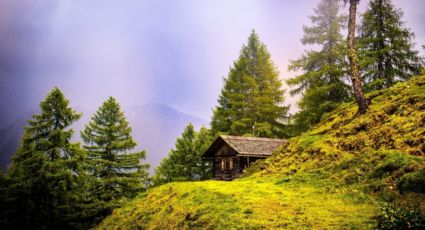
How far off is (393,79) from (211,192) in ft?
75.8

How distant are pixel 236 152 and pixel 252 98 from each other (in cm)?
1595

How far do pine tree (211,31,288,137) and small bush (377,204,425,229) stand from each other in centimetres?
3066

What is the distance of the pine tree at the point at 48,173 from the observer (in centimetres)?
2573

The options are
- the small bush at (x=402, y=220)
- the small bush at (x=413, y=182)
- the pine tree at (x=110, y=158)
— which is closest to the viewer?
the small bush at (x=402, y=220)

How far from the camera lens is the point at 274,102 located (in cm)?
4172

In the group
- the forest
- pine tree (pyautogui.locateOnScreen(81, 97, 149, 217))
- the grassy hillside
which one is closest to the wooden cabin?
the forest

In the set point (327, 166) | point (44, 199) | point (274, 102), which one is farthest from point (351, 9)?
point (44, 199)

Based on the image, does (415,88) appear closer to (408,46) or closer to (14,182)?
(408,46)

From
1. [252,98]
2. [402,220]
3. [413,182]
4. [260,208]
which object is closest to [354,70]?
[413,182]

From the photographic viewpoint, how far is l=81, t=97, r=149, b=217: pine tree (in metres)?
31.2

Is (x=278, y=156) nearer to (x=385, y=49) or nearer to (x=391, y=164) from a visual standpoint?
(x=391, y=164)

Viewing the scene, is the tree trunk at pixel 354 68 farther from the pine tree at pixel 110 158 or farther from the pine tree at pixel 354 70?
the pine tree at pixel 110 158

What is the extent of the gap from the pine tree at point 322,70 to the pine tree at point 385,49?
2.47 metres

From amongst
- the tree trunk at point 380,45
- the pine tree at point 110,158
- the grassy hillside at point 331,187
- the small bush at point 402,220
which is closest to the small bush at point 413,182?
the grassy hillside at point 331,187
